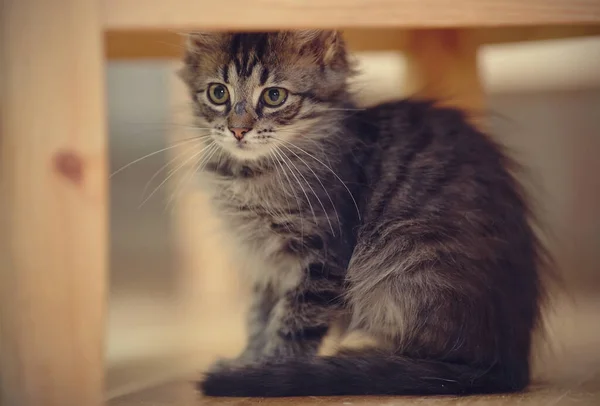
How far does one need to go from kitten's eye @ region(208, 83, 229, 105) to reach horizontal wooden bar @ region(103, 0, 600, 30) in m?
0.42

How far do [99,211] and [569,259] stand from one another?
1637 millimetres

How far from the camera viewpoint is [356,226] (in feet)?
4.36

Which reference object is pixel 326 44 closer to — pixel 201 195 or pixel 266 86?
pixel 266 86

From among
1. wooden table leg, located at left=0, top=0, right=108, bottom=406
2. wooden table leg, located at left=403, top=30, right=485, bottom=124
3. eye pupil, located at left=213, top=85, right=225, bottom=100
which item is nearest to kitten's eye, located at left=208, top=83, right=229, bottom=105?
eye pupil, located at left=213, top=85, right=225, bottom=100

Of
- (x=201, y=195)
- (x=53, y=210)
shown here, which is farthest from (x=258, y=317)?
(x=53, y=210)

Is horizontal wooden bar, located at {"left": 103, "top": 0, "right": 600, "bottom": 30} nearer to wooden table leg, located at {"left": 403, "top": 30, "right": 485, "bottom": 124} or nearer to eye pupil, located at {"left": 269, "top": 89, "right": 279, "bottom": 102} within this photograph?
eye pupil, located at {"left": 269, "top": 89, "right": 279, "bottom": 102}

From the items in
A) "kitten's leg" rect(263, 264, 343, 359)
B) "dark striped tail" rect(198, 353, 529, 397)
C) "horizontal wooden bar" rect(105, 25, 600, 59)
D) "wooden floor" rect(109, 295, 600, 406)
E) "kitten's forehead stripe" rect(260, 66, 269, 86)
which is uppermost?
"horizontal wooden bar" rect(105, 25, 600, 59)

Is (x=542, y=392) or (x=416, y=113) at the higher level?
(x=416, y=113)

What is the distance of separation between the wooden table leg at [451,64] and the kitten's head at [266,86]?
36 centimetres

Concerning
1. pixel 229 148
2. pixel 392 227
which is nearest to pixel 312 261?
pixel 392 227

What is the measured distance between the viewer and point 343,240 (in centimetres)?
130

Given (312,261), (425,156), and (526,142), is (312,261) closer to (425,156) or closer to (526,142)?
(425,156)

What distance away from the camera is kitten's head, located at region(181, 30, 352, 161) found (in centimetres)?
133

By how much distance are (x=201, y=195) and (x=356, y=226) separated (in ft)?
2.65
